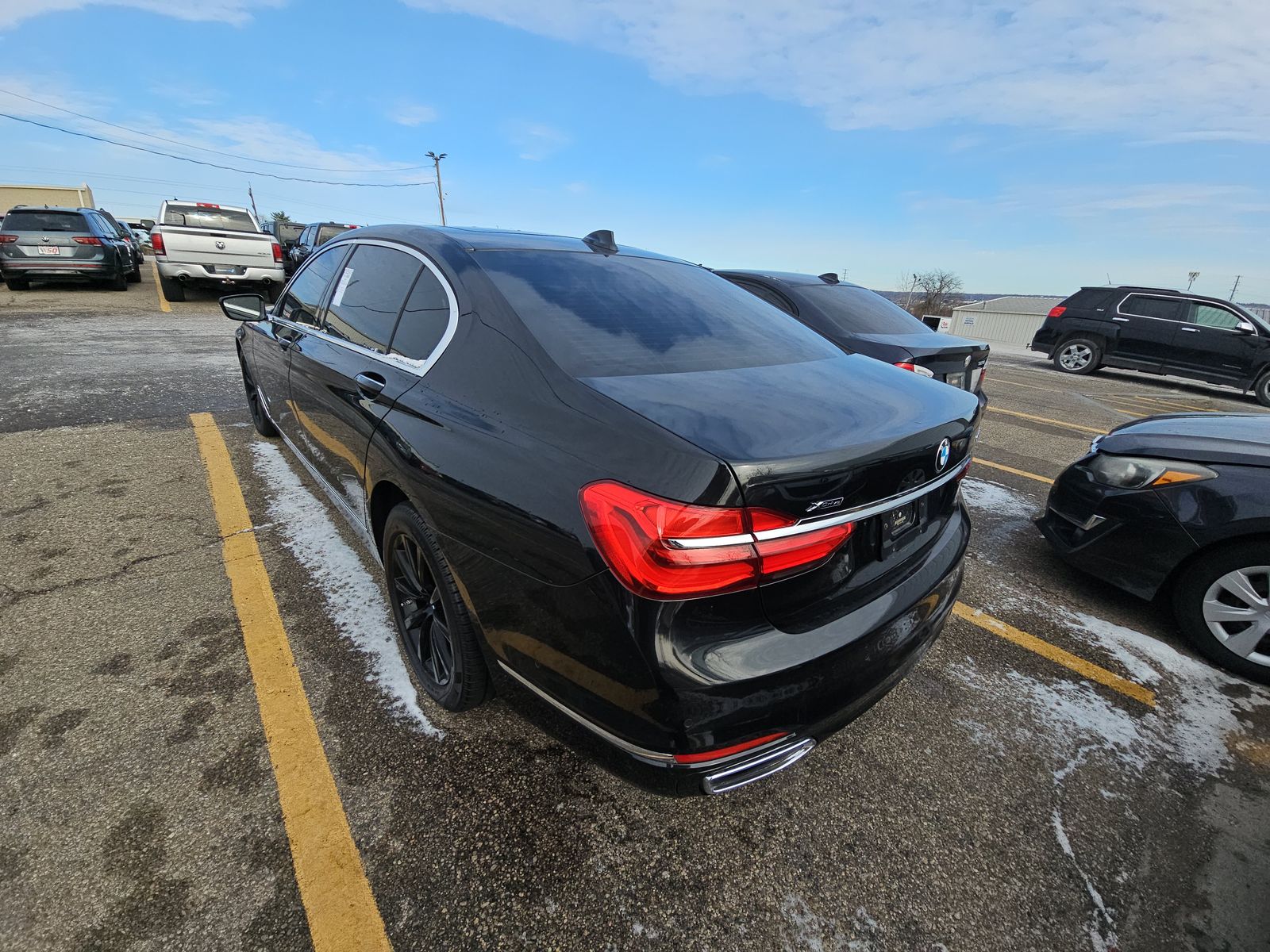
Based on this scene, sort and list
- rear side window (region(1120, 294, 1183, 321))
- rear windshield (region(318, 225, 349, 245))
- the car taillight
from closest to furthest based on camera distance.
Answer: the car taillight, rear side window (region(1120, 294, 1183, 321)), rear windshield (region(318, 225, 349, 245))

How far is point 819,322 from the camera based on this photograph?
185 inches

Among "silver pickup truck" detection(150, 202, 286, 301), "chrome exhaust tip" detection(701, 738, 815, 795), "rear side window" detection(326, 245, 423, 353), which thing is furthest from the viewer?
"silver pickup truck" detection(150, 202, 286, 301)

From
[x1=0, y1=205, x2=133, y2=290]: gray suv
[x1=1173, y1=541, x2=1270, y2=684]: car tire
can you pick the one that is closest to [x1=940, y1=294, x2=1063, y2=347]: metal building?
[x1=1173, y1=541, x2=1270, y2=684]: car tire

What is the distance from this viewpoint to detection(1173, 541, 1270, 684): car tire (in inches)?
97.3

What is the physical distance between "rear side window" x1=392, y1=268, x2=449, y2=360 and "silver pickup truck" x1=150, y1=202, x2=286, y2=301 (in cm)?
991

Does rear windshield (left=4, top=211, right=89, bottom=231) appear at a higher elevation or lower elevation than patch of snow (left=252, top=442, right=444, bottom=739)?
higher

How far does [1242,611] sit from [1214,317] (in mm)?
12907

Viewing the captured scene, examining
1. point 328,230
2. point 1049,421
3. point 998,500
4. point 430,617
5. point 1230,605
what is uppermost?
point 328,230

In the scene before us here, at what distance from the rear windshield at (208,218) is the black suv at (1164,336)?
17.0 metres

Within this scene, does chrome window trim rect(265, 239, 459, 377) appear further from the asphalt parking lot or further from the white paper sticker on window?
the asphalt parking lot

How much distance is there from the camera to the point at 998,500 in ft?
14.5

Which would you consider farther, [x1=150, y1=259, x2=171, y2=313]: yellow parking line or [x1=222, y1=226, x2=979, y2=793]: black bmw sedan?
[x1=150, y1=259, x2=171, y2=313]: yellow parking line

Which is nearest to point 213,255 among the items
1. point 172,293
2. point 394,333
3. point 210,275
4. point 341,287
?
point 210,275

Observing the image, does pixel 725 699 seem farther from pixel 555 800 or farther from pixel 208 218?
pixel 208 218
